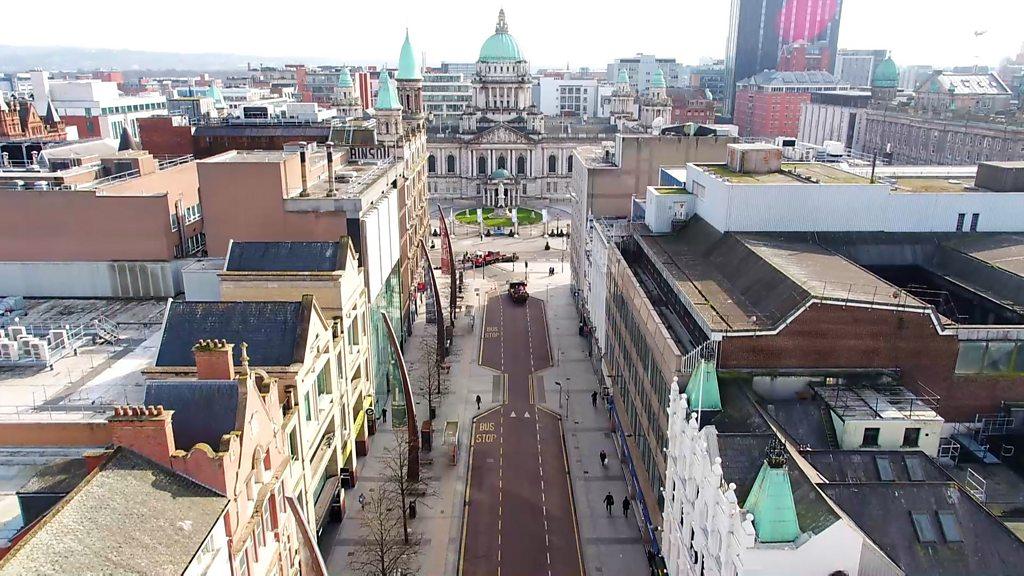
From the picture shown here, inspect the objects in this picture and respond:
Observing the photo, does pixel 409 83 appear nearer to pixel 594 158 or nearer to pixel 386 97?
pixel 386 97

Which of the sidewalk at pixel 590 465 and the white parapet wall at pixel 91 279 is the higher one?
the white parapet wall at pixel 91 279

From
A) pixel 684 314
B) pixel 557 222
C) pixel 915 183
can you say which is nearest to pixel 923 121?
pixel 557 222

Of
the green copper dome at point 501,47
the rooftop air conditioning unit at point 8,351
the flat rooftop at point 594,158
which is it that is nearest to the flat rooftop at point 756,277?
the flat rooftop at point 594,158

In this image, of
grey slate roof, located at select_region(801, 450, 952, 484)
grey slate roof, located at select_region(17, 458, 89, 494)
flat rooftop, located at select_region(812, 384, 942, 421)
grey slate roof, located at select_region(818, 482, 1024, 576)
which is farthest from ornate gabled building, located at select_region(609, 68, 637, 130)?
grey slate roof, located at select_region(17, 458, 89, 494)

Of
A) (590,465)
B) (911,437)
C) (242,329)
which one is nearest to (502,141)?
(590,465)

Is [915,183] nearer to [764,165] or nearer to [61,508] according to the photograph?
[764,165]

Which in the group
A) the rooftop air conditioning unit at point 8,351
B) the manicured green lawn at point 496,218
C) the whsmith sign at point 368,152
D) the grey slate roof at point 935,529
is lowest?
the manicured green lawn at point 496,218

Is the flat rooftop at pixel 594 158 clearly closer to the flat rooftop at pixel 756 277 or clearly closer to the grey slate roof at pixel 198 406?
the flat rooftop at pixel 756 277
